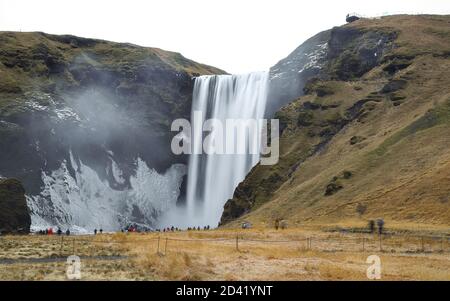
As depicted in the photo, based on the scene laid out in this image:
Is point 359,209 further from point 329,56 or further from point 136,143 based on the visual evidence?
point 136,143

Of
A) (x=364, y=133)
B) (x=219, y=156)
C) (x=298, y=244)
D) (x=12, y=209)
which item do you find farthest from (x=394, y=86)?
(x=12, y=209)

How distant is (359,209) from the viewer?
2168 inches

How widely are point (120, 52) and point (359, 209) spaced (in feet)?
242

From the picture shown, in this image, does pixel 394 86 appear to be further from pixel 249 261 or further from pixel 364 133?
pixel 249 261

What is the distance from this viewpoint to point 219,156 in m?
98.4

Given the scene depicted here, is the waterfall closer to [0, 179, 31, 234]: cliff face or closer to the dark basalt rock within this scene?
the dark basalt rock

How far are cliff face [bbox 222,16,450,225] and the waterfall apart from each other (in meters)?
4.70

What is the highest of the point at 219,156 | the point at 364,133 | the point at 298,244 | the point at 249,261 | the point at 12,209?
the point at 219,156

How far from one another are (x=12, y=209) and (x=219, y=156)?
41792mm

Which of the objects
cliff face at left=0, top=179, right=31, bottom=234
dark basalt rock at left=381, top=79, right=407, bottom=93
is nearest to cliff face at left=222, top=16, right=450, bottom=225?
dark basalt rock at left=381, top=79, right=407, bottom=93

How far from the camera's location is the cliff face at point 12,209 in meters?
62.3

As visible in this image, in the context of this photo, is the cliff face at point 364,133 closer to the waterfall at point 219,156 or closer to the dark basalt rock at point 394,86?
the dark basalt rock at point 394,86

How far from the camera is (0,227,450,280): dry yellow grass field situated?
73.2 feet

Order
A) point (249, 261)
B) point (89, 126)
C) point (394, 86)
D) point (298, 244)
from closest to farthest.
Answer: point (249, 261)
point (298, 244)
point (394, 86)
point (89, 126)
